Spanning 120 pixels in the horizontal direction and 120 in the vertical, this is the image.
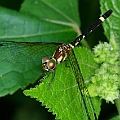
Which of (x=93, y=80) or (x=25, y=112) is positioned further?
(x=25, y=112)

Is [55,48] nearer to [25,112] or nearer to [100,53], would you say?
[100,53]

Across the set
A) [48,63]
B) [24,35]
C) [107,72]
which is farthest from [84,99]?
[24,35]

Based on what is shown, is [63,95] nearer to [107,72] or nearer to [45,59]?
[107,72]

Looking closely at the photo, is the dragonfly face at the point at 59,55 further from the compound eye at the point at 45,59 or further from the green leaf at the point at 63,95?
the green leaf at the point at 63,95

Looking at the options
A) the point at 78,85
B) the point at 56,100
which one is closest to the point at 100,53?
the point at 78,85

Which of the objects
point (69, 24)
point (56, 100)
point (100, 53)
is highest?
point (69, 24)

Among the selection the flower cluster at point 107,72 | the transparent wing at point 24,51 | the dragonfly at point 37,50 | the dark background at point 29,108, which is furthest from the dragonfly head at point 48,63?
the dark background at point 29,108

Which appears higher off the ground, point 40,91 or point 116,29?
point 116,29
